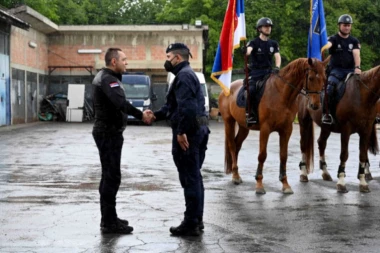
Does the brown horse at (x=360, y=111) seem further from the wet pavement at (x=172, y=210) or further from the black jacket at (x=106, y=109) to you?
the black jacket at (x=106, y=109)

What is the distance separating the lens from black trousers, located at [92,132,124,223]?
8.87 metres

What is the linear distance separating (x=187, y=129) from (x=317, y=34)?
21.7ft

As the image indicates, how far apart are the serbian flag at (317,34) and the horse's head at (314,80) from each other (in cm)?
197

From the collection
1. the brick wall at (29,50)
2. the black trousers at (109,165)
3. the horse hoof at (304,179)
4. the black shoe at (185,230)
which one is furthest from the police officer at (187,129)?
the brick wall at (29,50)

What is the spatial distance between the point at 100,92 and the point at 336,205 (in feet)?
12.9

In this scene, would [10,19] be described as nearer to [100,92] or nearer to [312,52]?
[312,52]

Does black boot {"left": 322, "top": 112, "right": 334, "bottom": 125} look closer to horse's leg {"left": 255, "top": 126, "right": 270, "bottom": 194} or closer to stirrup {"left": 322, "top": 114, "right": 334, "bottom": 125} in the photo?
stirrup {"left": 322, "top": 114, "right": 334, "bottom": 125}

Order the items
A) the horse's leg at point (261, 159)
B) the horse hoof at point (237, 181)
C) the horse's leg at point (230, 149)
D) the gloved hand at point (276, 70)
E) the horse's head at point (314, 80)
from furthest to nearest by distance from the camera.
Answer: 1. the horse's leg at point (230, 149)
2. the horse hoof at point (237, 181)
3. the gloved hand at point (276, 70)
4. the horse's leg at point (261, 159)
5. the horse's head at point (314, 80)

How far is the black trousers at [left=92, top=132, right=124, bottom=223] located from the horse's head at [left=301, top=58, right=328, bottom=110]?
4217mm

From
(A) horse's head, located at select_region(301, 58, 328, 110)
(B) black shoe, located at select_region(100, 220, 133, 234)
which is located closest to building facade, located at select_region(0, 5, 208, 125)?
(A) horse's head, located at select_region(301, 58, 328, 110)

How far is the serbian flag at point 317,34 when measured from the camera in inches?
567

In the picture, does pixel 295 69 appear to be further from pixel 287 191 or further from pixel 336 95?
pixel 287 191

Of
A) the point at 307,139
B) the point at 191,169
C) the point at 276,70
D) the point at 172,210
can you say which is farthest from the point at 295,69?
the point at 191,169

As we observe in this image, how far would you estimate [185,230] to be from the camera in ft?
28.1
